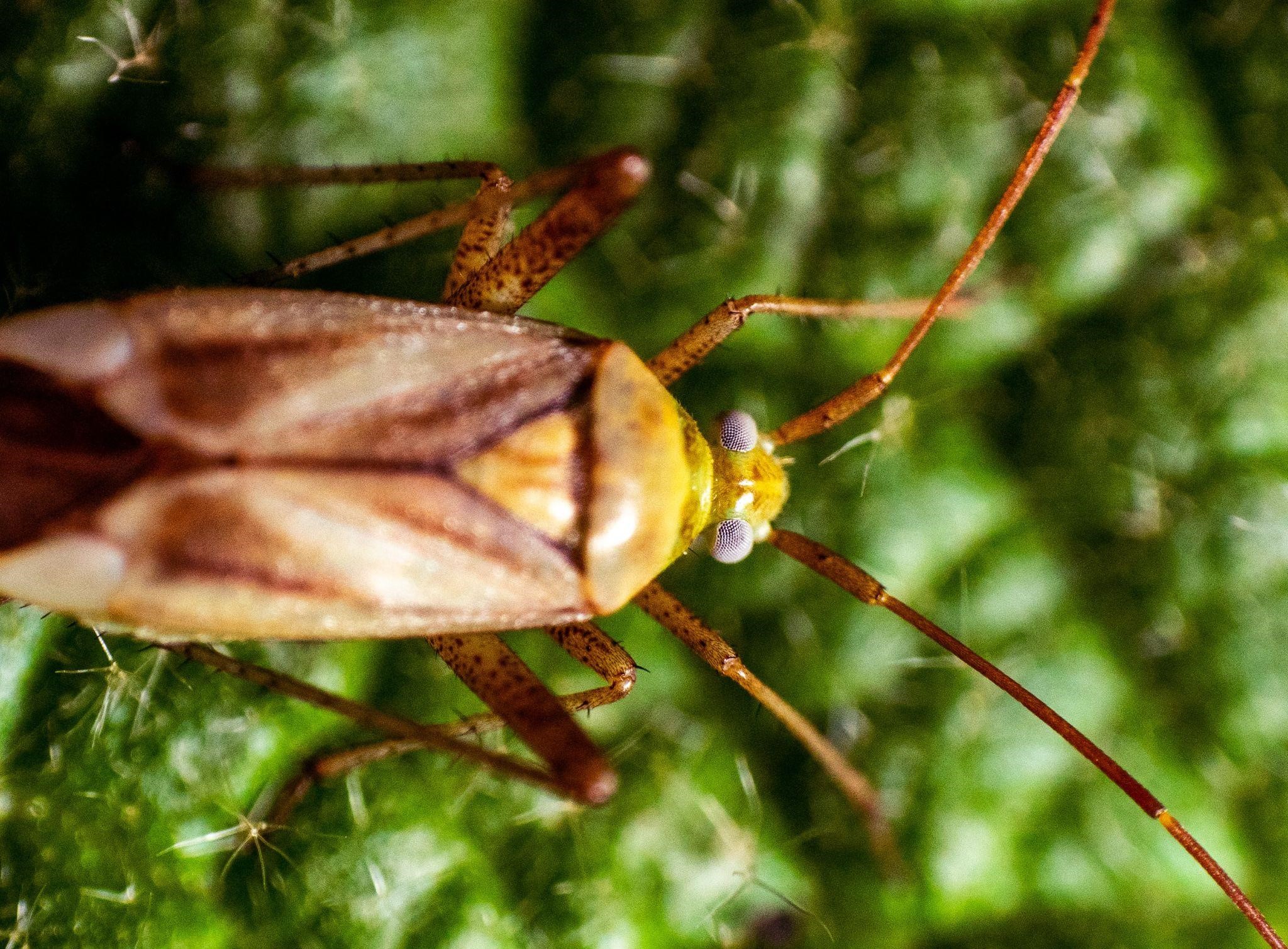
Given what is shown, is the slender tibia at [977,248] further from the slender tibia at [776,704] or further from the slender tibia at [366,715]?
the slender tibia at [366,715]

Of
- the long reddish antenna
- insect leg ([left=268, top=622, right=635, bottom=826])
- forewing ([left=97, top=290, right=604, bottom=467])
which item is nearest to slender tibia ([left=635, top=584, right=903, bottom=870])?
insect leg ([left=268, top=622, right=635, bottom=826])

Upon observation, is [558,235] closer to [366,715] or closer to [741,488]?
[741,488]

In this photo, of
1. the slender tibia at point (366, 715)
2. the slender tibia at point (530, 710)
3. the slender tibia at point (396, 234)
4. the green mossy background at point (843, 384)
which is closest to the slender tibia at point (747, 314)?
the green mossy background at point (843, 384)

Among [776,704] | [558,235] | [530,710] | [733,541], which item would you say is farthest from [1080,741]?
[558,235]

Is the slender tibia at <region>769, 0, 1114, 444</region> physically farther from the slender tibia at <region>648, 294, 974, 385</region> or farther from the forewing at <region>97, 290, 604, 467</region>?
the forewing at <region>97, 290, 604, 467</region>

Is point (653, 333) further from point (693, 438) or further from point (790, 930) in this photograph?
point (790, 930)

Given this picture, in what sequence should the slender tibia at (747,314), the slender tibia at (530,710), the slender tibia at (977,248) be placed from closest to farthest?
1. the slender tibia at (530,710)
2. the slender tibia at (977,248)
3. the slender tibia at (747,314)
